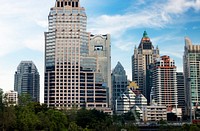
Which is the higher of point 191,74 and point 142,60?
point 142,60

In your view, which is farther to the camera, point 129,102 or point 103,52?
point 103,52

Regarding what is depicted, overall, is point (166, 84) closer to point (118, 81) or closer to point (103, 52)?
point (118, 81)

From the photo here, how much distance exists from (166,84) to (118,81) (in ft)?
70.6

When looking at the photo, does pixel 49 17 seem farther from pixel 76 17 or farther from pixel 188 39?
pixel 188 39

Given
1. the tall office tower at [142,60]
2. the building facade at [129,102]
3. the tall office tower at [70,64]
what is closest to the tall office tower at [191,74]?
the tall office tower at [142,60]

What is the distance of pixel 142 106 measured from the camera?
12669cm

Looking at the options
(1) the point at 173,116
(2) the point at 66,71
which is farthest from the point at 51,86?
(1) the point at 173,116

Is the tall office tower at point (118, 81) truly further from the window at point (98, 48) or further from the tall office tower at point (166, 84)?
the window at point (98, 48)

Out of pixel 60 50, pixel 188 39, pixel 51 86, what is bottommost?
pixel 51 86

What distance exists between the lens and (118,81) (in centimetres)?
15575

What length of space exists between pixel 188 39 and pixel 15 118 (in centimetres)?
11872

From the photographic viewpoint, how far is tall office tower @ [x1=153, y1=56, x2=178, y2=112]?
5679 inches

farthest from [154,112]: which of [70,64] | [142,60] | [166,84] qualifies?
[142,60]

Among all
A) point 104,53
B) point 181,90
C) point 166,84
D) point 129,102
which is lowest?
point 129,102
